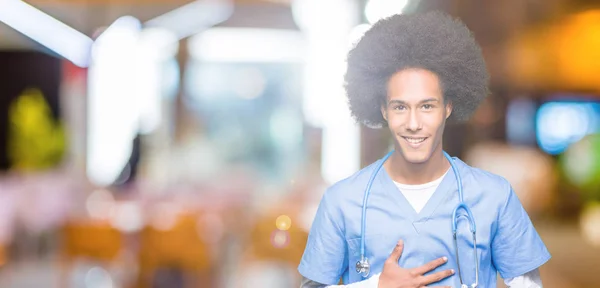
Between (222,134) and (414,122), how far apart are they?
687 cm

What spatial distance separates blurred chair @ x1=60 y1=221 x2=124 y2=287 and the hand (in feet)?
13.2

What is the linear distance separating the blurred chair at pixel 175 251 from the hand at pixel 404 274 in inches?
149

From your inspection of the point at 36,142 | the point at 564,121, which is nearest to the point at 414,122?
the point at 36,142

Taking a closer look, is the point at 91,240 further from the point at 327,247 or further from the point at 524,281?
the point at 524,281

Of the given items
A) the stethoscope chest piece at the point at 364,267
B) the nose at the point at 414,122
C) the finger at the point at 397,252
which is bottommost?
the stethoscope chest piece at the point at 364,267

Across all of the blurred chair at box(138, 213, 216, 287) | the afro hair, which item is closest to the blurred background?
the blurred chair at box(138, 213, 216, 287)

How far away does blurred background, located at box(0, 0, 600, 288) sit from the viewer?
455 cm

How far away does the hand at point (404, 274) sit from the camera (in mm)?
1255

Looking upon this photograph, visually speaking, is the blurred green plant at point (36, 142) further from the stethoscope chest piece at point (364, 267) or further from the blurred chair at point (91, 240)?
the stethoscope chest piece at point (364, 267)

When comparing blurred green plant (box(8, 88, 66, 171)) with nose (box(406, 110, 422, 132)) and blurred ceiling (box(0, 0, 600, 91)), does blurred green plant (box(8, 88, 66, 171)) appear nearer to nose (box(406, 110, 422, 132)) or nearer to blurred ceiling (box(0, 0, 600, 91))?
blurred ceiling (box(0, 0, 600, 91))

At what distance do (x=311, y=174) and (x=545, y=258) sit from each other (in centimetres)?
370

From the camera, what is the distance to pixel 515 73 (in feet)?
30.5

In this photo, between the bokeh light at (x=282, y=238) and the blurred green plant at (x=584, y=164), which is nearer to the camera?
the bokeh light at (x=282, y=238)

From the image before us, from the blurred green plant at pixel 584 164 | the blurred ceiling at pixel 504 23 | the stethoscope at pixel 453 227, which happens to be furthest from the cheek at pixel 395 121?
the blurred green plant at pixel 584 164
